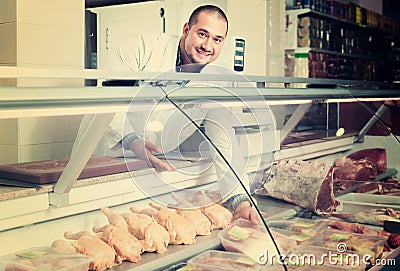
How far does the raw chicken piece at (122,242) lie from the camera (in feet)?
5.50

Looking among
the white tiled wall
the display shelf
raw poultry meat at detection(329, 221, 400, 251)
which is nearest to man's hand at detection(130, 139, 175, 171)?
raw poultry meat at detection(329, 221, 400, 251)

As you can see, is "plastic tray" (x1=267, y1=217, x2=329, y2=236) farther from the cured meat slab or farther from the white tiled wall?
the white tiled wall

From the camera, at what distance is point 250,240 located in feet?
6.08

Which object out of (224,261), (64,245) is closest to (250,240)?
(224,261)

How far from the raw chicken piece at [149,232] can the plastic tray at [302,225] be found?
40cm

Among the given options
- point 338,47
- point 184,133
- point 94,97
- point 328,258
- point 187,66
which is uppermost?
point 338,47

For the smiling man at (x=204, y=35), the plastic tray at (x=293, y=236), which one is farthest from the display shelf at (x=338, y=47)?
the plastic tray at (x=293, y=236)

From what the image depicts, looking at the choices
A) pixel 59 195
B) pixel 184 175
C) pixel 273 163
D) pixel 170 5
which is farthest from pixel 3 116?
pixel 170 5

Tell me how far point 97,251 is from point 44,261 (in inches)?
6.0

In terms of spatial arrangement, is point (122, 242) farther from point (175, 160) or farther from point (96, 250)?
point (175, 160)

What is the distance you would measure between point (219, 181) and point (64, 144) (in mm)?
2285

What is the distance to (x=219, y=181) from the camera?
2.00m

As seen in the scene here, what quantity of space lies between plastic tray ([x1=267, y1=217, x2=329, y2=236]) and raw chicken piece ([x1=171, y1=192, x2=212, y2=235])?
222mm

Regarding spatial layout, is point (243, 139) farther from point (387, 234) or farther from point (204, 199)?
point (387, 234)
